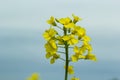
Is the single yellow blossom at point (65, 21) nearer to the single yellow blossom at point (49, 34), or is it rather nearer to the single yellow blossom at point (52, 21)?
the single yellow blossom at point (49, 34)

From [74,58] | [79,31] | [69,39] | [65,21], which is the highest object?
[65,21]

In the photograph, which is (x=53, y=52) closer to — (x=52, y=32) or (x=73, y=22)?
(x=52, y=32)

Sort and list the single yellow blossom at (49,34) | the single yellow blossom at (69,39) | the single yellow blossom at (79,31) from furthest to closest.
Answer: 1. the single yellow blossom at (79,31)
2. the single yellow blossom at (49,34)
3. the single yellow blossom at (69,39)

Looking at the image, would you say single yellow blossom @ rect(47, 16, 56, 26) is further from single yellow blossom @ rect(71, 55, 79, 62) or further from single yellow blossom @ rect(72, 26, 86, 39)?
single yellow blossom @ rect(71, 55, 79, 62)

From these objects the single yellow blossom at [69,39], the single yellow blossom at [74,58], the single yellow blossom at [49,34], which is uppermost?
the single yellow blossom at [49,34]

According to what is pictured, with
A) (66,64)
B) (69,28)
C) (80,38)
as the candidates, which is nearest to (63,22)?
(69,28)

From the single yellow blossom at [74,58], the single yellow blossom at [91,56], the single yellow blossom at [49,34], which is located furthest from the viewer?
the single yellow blossom at [91,56]

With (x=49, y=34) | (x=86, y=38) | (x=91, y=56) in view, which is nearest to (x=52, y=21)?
(x=49, y=34)

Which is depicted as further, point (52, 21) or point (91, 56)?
point (52, 21)

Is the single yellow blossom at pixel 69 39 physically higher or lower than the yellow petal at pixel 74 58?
higher

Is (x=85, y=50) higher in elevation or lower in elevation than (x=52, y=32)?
lower

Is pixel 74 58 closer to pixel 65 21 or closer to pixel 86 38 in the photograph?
pixel 86 38
